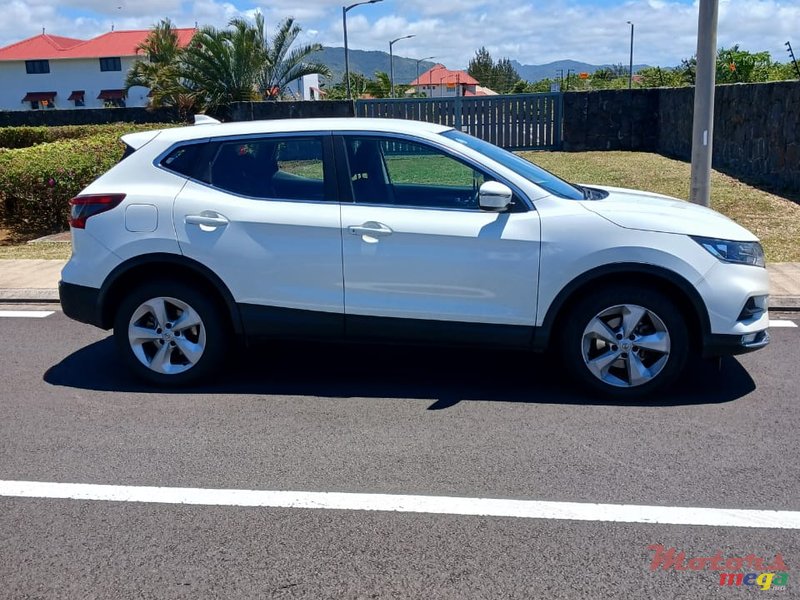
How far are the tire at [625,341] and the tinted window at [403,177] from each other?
39.9 inches

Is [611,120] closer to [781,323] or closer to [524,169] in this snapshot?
[781,323]

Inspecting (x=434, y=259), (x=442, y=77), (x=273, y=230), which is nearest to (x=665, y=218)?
(x=434, y=259)

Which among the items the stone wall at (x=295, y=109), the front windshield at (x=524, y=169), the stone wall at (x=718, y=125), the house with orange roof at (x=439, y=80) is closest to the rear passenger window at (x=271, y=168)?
the front windshield at (x=524, y=169)

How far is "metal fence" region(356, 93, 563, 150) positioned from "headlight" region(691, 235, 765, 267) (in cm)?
1893

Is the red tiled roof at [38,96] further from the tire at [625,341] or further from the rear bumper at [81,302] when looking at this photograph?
the tire at [625,341]

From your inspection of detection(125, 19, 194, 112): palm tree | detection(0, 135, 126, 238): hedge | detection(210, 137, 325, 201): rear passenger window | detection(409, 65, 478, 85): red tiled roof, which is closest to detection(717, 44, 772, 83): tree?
detection(125, 19, 194, 112): palm tree

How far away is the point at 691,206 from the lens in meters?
5.79

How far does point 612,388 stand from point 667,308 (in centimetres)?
61

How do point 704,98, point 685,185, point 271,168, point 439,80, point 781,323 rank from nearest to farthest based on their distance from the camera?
1. point 271,168
2. point 781,323
3. point 704,98
4. point 685,185
5. point 439,80

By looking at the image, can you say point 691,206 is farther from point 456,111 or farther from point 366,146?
point 456,111

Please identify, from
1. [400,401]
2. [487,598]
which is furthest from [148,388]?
[487,598]

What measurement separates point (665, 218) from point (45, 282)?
6489 mm

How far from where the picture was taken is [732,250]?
516cm

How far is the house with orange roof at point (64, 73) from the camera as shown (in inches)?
2906
